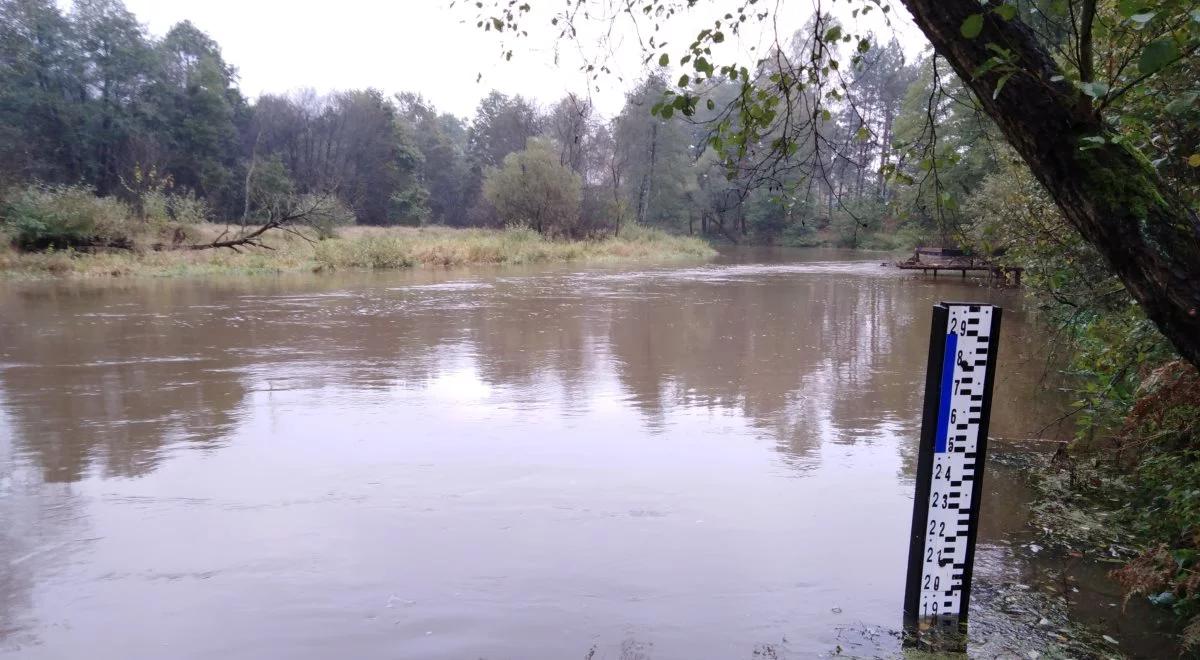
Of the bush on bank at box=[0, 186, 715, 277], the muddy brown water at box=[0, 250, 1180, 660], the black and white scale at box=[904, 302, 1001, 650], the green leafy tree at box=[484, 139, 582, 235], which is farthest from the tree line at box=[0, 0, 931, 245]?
the black and white scale at box=[904, 302, 1001, 650]

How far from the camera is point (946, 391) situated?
3.09m

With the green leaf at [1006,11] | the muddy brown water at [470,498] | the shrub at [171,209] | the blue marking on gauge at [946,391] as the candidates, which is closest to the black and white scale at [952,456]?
the blue marking on gauge at [946,391]

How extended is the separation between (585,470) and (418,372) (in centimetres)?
424

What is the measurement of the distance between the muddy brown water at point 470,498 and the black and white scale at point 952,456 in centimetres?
32

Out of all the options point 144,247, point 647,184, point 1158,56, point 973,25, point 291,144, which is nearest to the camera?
point 1158,56

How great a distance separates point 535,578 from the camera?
156 inches

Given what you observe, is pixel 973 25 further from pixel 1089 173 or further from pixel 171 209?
pixel 171 209

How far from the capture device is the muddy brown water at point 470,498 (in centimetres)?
351

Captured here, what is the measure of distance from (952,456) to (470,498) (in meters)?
3.07

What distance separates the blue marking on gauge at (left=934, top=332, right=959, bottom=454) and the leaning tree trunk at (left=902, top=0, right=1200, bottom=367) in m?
0.67

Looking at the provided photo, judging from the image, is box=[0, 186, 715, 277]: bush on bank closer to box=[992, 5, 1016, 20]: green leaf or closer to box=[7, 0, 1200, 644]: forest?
box=[7, 0, 1200, 644]: forest

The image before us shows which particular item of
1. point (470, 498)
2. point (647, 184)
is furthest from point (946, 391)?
point (647, 184)

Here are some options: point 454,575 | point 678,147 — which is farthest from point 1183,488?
point 678,147

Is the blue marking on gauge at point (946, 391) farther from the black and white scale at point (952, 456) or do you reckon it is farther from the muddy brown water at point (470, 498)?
the muddy brown water at point (470, 498)
